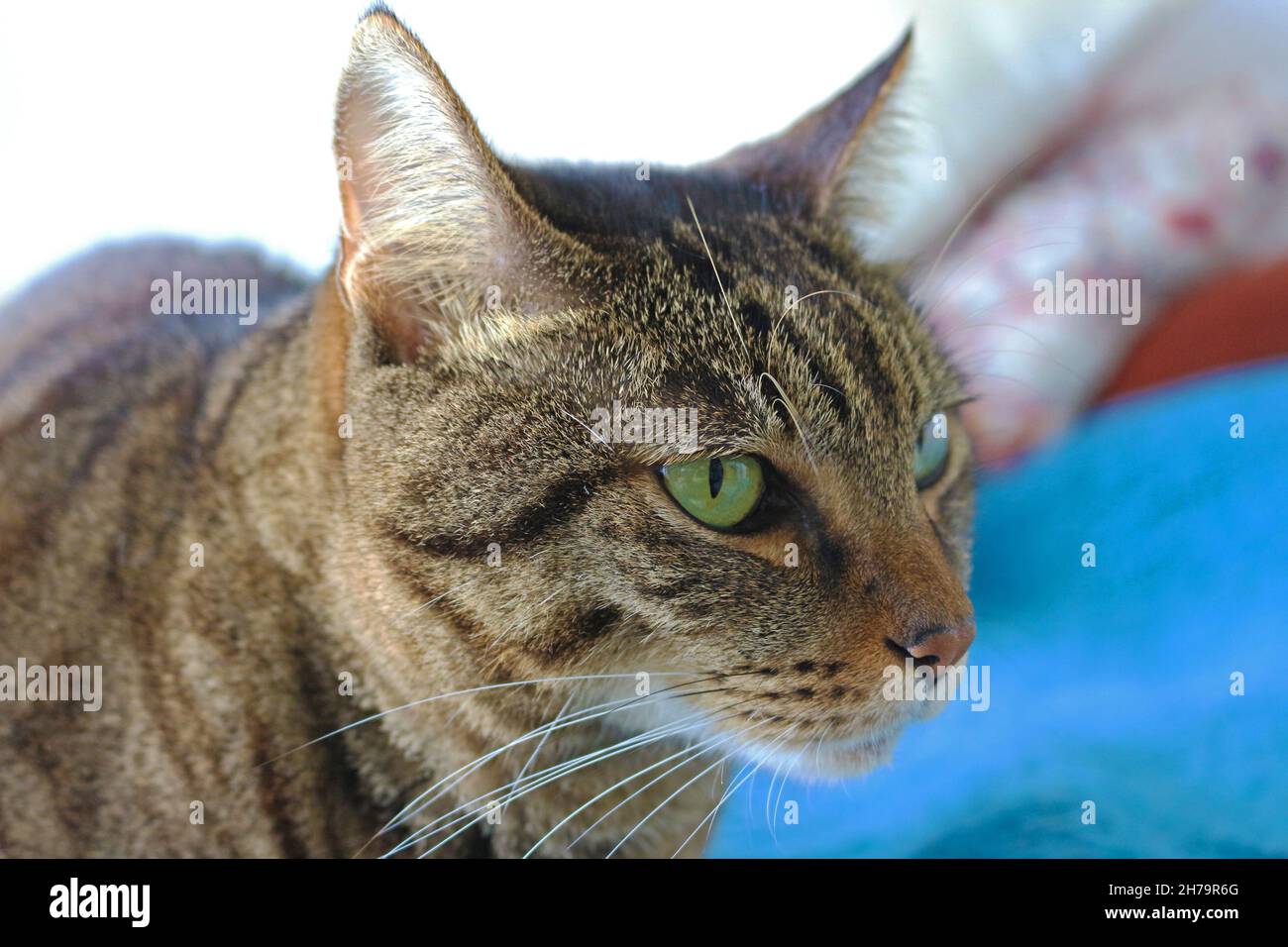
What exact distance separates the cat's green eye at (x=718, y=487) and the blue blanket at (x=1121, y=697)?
30 centimetres

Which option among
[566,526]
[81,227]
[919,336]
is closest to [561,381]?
[566,526]

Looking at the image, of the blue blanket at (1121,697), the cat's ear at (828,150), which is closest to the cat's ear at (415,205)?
the cat's ear at (828,150)

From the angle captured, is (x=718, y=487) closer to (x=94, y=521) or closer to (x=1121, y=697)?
(x=94, y=521)

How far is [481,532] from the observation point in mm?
748

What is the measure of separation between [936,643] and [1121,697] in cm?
59

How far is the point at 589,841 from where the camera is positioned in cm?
90

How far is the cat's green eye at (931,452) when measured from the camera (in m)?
0.90

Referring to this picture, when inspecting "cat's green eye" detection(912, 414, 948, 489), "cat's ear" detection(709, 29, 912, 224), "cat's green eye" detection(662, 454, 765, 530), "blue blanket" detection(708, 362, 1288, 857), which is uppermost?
"cat's ear" detection(709, 29, 912, 224)

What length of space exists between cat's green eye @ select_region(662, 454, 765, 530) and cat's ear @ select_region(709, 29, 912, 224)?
0.31m

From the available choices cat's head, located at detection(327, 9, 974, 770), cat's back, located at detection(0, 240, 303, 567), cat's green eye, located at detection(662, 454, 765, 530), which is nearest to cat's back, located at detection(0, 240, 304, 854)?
cat's back, located at detection(0, 240, 303, 567)

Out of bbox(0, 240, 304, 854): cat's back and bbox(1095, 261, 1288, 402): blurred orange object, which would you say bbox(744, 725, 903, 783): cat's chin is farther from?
bbox(1095, 261, 1288, 402): blurred orange object

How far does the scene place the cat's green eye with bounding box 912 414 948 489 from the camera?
2.96 feet

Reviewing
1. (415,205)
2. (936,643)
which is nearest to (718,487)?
(936,643)
